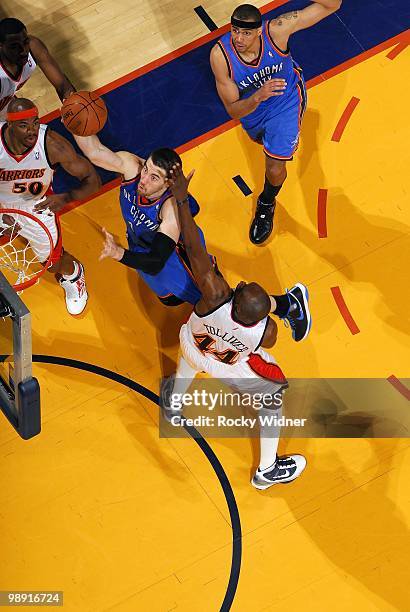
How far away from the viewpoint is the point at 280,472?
7273 millimetres

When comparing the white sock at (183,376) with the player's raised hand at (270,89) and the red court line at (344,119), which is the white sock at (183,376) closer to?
the player's raised hand at (270,89)

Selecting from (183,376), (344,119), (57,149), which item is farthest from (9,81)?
(344,119)

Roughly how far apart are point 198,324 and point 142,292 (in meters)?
1.51

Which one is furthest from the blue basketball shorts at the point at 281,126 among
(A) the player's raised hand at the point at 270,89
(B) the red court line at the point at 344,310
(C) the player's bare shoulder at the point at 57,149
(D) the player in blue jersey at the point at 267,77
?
(C) the player's bare shoulder at the point at 57,149

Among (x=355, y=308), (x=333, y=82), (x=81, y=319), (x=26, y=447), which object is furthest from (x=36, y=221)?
(x=333, y=82)

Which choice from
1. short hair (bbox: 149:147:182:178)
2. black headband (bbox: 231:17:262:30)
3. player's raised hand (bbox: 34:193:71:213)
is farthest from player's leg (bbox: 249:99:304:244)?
player's raised hand (bbox: 34:193:71:213)

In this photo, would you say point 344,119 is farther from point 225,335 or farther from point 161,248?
point 225,335

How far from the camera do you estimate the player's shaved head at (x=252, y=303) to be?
616 cm

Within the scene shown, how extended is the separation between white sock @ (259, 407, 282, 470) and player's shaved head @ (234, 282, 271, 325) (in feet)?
3.55

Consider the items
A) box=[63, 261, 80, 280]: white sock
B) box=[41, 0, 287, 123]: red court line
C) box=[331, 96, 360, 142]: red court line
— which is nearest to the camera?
box=[63, 261, 80, 280]: white sock

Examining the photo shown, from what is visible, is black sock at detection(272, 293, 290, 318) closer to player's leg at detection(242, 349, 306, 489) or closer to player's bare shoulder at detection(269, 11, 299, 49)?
player's leg at detection(242, 349, 306, 489)

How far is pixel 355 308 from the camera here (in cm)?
800

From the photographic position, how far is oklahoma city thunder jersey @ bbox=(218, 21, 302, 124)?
7.62 m

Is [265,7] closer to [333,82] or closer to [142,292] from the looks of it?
[333,82]
